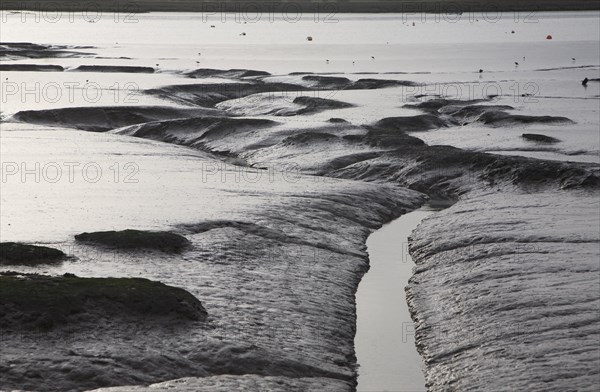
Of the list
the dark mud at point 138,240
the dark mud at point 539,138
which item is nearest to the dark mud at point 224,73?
the dark mud at point 539,138

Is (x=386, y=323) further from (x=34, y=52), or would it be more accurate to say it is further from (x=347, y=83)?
(x=34, y=52)

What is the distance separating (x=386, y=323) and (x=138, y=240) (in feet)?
17.2

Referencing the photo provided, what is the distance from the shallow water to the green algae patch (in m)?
2.65

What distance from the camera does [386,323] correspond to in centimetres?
1614

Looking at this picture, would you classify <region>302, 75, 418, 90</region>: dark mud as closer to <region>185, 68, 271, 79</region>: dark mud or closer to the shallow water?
<region>185, 68, 271, 79</region>: dark mud

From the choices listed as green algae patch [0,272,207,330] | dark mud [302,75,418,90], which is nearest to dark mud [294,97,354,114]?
dark mud [302,75,418,90]

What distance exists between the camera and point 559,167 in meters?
26.0

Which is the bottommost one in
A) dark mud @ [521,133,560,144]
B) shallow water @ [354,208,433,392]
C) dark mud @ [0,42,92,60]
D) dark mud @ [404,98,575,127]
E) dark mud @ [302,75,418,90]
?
shallow water @ [354,208,433,392]

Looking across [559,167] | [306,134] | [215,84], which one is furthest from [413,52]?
[559,167]

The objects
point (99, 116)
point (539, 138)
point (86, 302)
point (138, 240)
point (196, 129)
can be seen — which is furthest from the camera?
point (99, 116)

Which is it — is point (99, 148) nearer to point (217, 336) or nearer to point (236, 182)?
point (236, 182)

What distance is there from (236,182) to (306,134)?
7.46 meters

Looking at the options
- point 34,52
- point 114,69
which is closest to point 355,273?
point 114,69

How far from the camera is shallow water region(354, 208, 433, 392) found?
1367 cm
